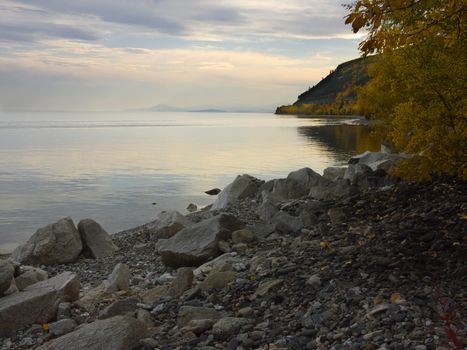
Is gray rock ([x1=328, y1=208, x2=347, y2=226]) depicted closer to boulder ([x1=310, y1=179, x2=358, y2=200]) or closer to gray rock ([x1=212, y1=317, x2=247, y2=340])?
boulder ([x1=310, y1=179, x2=358, y2=200])

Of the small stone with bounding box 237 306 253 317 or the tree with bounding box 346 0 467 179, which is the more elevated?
the tree with bounding box 346 0 467 179

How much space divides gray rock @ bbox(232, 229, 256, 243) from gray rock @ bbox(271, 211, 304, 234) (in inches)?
32.3

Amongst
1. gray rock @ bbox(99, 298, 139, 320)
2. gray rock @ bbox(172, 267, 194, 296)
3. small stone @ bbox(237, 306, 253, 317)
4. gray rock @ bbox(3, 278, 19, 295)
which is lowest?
gray rock @ bbox(3, 278, 19, 295)

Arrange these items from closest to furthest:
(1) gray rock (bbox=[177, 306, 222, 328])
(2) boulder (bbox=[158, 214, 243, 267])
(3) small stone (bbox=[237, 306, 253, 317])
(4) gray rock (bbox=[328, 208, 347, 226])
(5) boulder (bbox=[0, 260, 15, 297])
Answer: (3) small stone (bbox=[237, 306, 253, 317]) < (1) gray rock (bbox=[177, 306, 222, 328]) < (5) boulder (bbox=[0, 260, 15, 297]) < (2) boulder (bbox=[158, 214, 243, 267]) < (4) gray rock (bbox=[328, 208, 347, 226])

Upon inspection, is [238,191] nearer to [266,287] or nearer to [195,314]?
[266,287]

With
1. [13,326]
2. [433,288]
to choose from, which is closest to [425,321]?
[433,288]

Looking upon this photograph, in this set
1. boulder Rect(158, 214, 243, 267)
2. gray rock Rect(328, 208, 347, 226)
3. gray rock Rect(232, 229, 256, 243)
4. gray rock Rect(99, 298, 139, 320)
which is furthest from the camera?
gray rock Rect(232, 229, 256, 243)

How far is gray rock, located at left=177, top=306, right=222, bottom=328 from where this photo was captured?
355 inches

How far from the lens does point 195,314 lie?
29.9 ft

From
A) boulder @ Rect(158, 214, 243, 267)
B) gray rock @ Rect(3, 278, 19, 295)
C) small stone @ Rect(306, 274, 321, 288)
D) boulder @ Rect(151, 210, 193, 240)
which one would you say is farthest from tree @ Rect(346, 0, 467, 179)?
gray rock @ Rect(3, 278, 19, 295)

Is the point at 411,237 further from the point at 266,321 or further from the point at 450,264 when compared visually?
the point at 266,321

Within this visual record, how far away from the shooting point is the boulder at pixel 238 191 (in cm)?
2361

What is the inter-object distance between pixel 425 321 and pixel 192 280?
533 centimetres

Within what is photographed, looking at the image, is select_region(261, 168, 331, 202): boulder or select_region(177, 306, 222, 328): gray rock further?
select_region(261, 168, 331, 202): boulder
